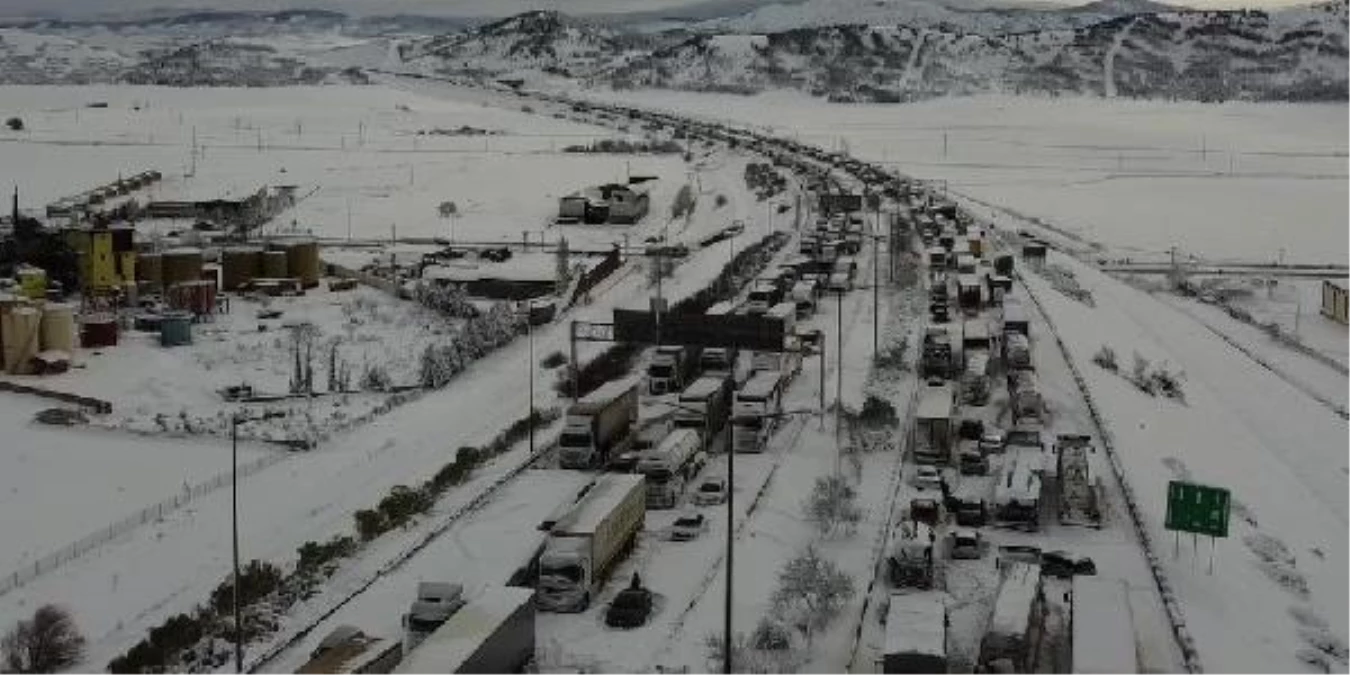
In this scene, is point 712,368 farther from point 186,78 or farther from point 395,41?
point 395,41

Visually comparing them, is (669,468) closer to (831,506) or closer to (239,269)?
(831,506)

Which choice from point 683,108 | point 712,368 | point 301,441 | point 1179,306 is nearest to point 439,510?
Answer: point 301,441

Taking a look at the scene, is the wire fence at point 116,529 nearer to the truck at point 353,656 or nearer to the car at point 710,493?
the truck at point 353,656

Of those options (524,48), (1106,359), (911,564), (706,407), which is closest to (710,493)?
(706,407)

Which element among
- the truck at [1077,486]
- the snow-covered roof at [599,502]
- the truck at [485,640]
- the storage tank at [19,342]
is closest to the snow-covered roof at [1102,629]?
the truck at [1077,486]

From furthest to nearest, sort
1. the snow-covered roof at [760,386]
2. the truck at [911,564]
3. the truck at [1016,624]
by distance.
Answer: the snow-covered roof at [760,386]
the truck at [911,564]
the truck at [1016,624]
